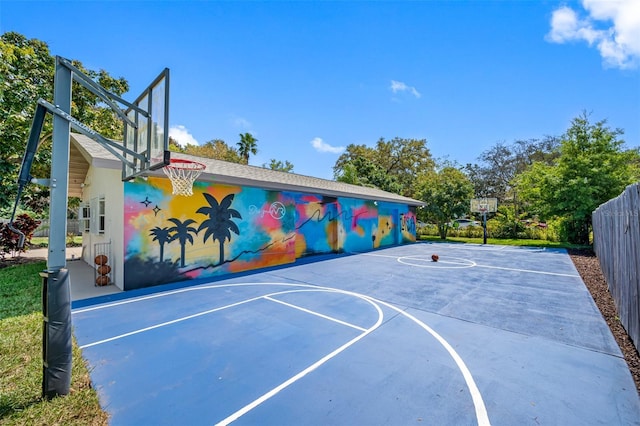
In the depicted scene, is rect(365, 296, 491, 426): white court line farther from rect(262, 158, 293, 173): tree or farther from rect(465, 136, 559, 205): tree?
rect(465, 136, 559, 205): tree

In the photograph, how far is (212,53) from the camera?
875 cm

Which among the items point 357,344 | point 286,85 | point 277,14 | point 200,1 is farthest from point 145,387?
point 286,85

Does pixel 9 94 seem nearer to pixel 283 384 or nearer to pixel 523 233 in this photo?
pixel 283 384

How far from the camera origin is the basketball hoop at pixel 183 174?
21.5ft

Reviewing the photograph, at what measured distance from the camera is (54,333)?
276cm

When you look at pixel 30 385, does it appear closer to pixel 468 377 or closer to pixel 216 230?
pixel 468 377

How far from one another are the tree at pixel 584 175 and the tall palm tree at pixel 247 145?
26940mm

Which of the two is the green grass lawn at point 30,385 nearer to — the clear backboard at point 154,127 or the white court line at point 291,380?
the white court line at point 291,380

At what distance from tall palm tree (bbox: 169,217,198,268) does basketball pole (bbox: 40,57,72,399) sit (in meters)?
5.16

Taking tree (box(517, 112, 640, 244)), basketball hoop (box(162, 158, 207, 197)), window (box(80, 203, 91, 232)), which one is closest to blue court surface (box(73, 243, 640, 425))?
basketball hoop (box(162, 158, 207, 197))

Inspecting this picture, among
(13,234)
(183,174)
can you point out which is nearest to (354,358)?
(183,174)

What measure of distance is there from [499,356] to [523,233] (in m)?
22.2

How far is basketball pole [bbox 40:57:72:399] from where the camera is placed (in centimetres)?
275

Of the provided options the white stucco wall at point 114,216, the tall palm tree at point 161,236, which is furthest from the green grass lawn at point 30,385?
the tall palm tree at point 161,236
